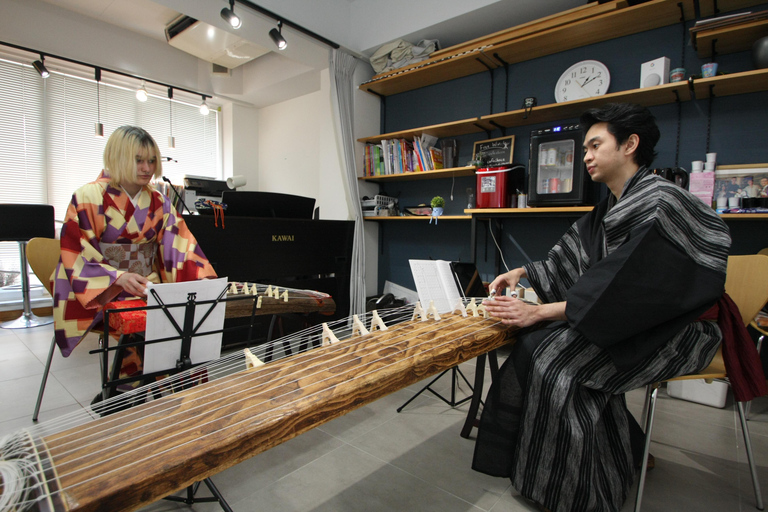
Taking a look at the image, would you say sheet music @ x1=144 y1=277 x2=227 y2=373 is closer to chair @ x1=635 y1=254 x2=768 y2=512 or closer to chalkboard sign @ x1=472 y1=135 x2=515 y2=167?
chair @ x1=635 y1=254 x2=768 y2=512

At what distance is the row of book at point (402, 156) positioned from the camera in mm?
3322

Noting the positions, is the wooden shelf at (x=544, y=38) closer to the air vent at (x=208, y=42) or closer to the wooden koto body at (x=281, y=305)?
the air vent at (x=208, y=42)

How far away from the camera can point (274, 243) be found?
2.77 meters

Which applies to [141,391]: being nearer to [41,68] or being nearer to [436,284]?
[436,284]

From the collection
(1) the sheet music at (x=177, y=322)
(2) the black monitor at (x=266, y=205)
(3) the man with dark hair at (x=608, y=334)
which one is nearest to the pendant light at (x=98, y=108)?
(2) the black monitor at (x=266, y=205)

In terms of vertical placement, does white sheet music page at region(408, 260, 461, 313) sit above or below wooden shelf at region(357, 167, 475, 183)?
below

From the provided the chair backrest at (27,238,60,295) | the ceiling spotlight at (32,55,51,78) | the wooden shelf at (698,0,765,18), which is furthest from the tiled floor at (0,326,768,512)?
the ceiling spotlight at (32,55,51,78)

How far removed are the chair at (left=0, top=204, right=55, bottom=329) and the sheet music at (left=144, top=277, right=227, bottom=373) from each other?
301 centimetres

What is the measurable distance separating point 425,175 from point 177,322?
8.33 ft

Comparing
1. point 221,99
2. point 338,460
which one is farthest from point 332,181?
point 338,460

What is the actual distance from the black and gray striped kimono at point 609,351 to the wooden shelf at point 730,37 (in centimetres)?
144

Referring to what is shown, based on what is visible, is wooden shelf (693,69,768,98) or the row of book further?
the row of book

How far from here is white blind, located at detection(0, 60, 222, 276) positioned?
3713 millimetres

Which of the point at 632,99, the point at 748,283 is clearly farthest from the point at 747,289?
the point at 632,99
